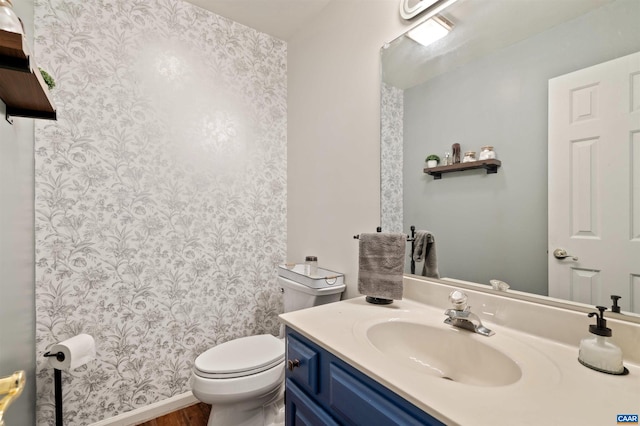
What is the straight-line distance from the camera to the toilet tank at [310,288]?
145 cm

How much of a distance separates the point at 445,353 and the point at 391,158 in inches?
32.4

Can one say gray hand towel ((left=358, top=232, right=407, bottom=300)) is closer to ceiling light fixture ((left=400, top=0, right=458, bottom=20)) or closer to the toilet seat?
the toilet seat

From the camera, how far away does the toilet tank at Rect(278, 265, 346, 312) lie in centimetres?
145

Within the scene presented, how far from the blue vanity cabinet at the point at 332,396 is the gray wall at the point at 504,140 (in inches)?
23.2

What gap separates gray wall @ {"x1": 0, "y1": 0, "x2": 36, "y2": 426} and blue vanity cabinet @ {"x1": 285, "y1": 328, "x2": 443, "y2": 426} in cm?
88

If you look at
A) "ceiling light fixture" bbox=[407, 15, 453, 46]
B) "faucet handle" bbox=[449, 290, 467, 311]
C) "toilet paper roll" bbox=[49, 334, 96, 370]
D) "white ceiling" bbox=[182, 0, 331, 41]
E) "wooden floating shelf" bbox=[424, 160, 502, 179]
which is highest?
"white ceiling" bbox=[182, 0, 331, 41]

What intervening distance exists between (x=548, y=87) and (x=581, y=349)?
730 millimetres

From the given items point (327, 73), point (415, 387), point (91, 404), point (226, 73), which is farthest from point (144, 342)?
point (327, 73)

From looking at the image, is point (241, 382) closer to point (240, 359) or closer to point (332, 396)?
point (240, 359)

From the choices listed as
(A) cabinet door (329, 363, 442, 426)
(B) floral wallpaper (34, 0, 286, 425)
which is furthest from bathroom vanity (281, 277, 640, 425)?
(B) floral wallpaper (34, 0, 286, 425)

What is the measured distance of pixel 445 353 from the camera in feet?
2.88

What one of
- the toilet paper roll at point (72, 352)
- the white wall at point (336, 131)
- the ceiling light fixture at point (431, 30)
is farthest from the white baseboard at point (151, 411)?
the ceiling light fixture at point (431, 30)

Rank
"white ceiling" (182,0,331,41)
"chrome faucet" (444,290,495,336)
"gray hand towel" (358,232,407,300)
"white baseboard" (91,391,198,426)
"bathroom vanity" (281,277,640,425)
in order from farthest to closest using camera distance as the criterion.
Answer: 1. "white ceiling" (182,0,331,41)
2. "white baseboard" (91,391,198,426)
3. "gray hand towel" (358,232,407,300)
4. "chrome faucet" (444,290,495,336)
5. "bathroom vanity" (281,277,640,425)

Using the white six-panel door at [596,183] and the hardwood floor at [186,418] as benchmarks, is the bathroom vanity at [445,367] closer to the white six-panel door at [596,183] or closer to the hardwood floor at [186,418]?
the white six-panel door at [596,183]
